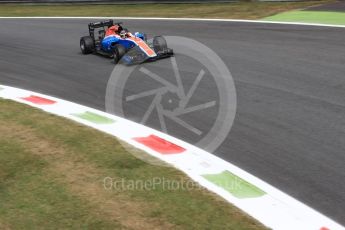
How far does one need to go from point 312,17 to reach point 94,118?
A: 1044 centimetres

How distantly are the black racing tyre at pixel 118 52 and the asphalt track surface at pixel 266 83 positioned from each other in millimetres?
278

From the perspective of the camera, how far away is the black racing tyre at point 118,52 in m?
11.8

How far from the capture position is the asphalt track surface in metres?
6.16

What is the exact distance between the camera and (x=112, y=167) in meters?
6.08

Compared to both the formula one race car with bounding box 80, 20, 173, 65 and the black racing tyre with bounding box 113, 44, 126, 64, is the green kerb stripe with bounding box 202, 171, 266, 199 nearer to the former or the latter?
the formula one race car with bounding box 80, 20, 173, 65

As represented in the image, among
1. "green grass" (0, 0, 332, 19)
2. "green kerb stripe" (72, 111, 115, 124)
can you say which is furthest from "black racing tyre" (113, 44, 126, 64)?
"green grass" (0, 0, 332, 19)

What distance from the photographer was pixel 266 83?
31.8 ft

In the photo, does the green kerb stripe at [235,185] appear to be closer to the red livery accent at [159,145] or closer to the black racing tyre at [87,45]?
the red livery accent at [159,145]

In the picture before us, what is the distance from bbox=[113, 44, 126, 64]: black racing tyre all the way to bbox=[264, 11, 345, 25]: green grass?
22.0 feet

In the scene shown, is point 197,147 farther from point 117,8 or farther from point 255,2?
point 117,8

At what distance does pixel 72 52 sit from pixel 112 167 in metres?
8.31

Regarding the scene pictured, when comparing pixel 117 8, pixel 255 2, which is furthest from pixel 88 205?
pixel 117 8

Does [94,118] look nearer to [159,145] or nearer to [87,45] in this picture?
[159,145]

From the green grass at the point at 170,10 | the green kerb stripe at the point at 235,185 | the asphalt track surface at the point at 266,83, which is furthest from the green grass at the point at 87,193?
the green grass at the point at 170,10
